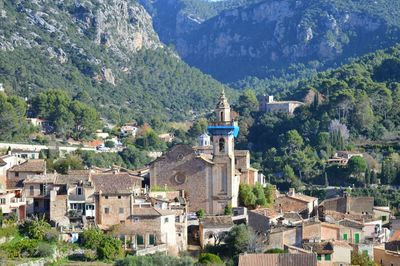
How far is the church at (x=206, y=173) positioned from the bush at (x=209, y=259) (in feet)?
21.7

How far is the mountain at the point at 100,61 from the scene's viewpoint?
10006 centimetres

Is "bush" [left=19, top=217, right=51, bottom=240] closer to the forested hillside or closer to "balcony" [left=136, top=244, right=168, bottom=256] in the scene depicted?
"balcony" [left=136, top=244, right=168, bottom=256]

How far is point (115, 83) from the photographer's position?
11300 cm

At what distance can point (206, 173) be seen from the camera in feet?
158

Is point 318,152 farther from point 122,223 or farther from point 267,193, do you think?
point 122,223

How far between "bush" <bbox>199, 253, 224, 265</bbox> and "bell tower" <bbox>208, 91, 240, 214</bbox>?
261 inches

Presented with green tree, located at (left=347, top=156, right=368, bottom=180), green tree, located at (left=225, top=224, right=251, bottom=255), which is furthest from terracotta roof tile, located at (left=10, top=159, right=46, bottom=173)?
green tree, located at (left=347, top=156, right=368, bottom=180)

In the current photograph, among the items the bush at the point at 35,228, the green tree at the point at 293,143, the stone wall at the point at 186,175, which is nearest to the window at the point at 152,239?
the bush at the point at 35,228

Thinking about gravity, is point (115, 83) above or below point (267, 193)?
above

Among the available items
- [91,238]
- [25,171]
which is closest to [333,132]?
[25,171]

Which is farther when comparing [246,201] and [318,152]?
[318,152]

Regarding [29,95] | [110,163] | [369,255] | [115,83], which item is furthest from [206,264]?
[115,83]

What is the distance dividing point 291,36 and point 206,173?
125991 mm

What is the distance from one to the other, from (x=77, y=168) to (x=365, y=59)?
67.1 meters
